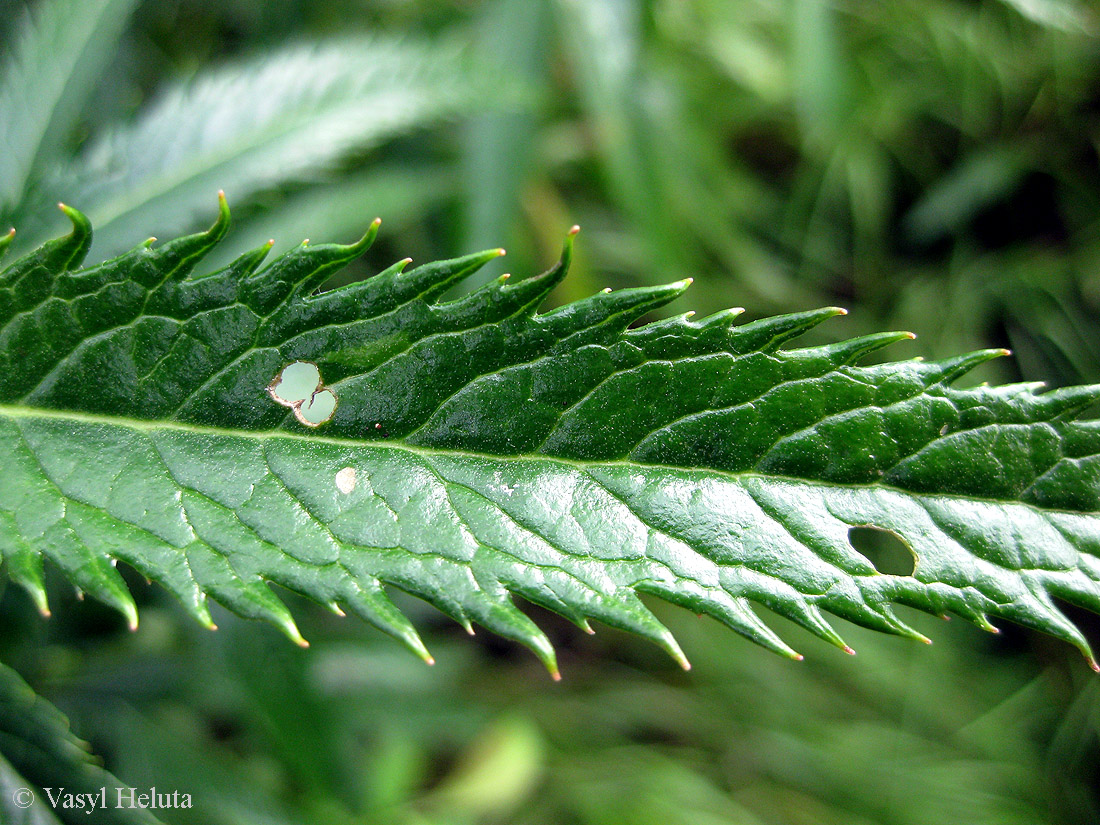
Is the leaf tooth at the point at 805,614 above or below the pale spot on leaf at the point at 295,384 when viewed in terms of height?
below

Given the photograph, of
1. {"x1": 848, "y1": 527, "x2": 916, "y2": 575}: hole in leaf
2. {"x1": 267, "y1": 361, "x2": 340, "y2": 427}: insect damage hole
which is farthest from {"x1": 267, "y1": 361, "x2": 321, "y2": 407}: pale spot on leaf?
{"x1": 848, "y1": 527, "x2": 916, "y2": 575}: hole in leaf

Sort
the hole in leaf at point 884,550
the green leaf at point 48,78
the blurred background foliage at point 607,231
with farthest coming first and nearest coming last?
the hole in leaf at point 884,550 < the blurred background foliage at point 607,231 < the green leaf at point 48,78

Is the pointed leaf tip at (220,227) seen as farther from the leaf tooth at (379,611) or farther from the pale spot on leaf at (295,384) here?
the leaf tooth at (379,611)

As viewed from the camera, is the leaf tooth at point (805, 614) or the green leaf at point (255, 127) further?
the green leaf at point (255, 127)

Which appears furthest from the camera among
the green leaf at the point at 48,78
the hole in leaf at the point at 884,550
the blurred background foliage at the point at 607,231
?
the hole in leaf at the point at 884,550

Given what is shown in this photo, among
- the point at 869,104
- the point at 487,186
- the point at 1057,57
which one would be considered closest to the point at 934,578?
the point at 487,186

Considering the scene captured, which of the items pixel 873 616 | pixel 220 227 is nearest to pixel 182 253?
pixel 220 227

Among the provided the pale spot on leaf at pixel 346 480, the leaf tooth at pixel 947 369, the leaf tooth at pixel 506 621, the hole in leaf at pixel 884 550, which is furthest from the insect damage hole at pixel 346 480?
the hole in leaf at pixel 884 550

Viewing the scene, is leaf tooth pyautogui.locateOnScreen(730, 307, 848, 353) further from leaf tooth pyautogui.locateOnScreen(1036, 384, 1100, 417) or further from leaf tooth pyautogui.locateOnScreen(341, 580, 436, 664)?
leaf tooth pyautogui.locateOnScreen(341, 580, 436, 664)
